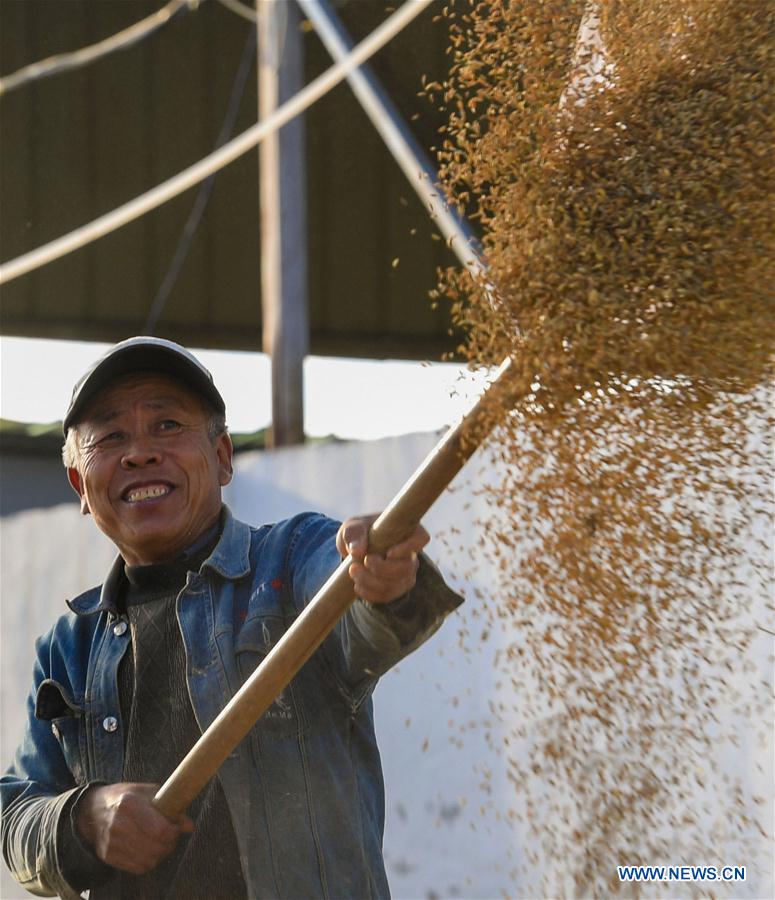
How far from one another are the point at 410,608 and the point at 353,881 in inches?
13.8

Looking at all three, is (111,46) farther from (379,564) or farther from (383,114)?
(379,564)

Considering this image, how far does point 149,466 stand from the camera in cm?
172

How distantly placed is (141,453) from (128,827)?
1.52ft

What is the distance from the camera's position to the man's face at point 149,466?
5.64ft

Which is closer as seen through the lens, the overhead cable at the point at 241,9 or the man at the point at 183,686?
the man at the point at 183,686

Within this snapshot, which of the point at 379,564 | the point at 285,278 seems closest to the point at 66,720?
the point at 379,564

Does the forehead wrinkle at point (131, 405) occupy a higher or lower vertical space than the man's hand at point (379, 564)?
higher

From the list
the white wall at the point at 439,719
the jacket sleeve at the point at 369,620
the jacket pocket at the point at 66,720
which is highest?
the jacket sleeve at the point at 369,620

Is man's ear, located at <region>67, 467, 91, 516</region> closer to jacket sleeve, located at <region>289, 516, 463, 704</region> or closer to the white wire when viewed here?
jacket sleeve, located at <region>289, 516, 463, 704</region>

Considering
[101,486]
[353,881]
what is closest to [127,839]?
[353,881]

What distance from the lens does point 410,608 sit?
1.50 meters

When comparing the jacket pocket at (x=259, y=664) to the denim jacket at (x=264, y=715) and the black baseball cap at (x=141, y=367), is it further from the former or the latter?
the black baseball cap at (x=141, y=367)

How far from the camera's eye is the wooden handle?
143 centimetres

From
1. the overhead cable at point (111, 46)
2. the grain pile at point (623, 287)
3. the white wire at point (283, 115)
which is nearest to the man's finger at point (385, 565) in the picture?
the grain pile at point (623, 287)
